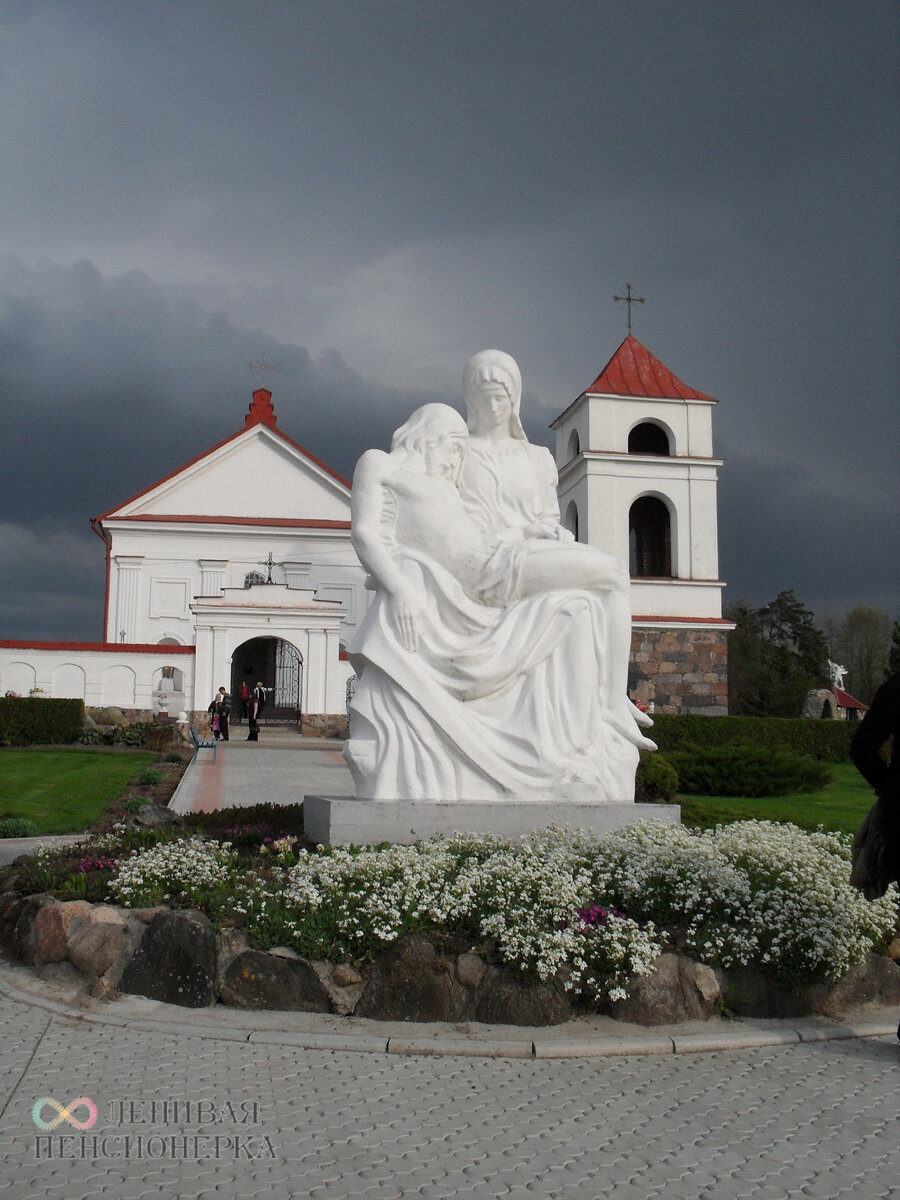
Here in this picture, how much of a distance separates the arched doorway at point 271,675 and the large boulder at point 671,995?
81.9ft

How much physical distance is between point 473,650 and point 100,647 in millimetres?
22686

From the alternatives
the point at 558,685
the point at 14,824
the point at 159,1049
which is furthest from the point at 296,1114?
the point at 14,824

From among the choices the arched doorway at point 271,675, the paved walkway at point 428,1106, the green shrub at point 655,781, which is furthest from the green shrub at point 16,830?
the arched doorway at point 271,675

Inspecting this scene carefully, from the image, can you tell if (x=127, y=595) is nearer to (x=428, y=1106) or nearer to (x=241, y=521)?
(x=241, y=521)

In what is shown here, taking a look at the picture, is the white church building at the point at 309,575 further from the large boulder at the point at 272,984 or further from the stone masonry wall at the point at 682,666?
the large boulder at the point at 272,984

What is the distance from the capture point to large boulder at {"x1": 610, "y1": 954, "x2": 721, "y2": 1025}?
4.47 m

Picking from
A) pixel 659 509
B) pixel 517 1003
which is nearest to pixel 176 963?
pixel 517 1003

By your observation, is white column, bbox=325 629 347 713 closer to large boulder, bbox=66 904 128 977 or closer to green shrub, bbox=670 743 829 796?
green shrub, bbox=670 743 829 796

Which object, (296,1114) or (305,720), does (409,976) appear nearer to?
(296,1114)

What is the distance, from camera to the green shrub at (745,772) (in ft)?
53.1

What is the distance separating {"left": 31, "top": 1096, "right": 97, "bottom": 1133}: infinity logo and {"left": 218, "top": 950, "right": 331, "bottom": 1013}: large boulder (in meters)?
1.09

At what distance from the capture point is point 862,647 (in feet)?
168

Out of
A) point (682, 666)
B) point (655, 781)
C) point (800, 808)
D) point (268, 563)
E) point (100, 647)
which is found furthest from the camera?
point (268, 563)

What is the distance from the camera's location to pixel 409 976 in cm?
445
